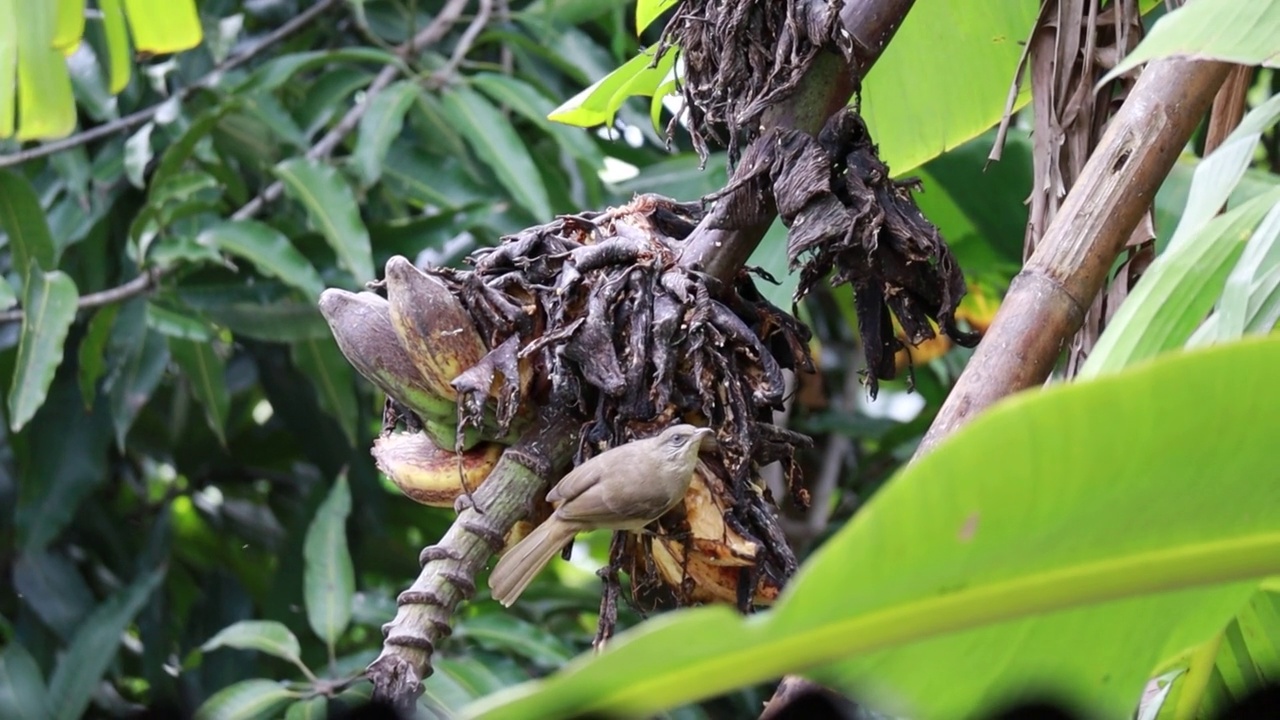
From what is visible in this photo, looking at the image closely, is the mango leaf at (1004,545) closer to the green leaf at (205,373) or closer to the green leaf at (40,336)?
the green leaf at (40,336)

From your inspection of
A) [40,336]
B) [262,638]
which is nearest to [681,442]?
[262,638]

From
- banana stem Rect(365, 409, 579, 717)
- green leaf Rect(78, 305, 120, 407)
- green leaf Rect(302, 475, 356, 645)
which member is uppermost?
banana stem Rect(365, 409, 579, 717)

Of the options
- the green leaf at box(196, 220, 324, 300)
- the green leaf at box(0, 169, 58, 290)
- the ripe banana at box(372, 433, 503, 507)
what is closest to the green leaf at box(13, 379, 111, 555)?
the green leaf at box(0, 169, 58, 290)

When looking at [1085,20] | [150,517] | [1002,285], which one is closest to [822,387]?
[1002,285]

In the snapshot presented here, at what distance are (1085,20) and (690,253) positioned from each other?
41cm

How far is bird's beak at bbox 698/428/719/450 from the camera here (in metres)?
0.58

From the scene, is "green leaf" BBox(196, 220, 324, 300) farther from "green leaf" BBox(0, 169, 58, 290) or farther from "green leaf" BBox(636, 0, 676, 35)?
"green leaf" BBox(636, 0, 676, 35)

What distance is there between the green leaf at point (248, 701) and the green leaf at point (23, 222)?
0.66 m

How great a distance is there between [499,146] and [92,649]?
2.89 feet

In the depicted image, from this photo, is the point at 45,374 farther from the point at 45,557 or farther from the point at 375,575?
the point at 375,575

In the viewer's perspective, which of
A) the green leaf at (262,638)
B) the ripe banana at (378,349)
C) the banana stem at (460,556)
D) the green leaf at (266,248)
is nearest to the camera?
the banana stem at (460,556)

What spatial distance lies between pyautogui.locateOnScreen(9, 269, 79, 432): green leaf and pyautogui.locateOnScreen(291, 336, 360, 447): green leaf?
38 cm

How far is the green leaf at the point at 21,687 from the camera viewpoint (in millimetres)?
1637

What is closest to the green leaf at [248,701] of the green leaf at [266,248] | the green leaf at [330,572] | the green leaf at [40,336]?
the green leaf at [330,572]
